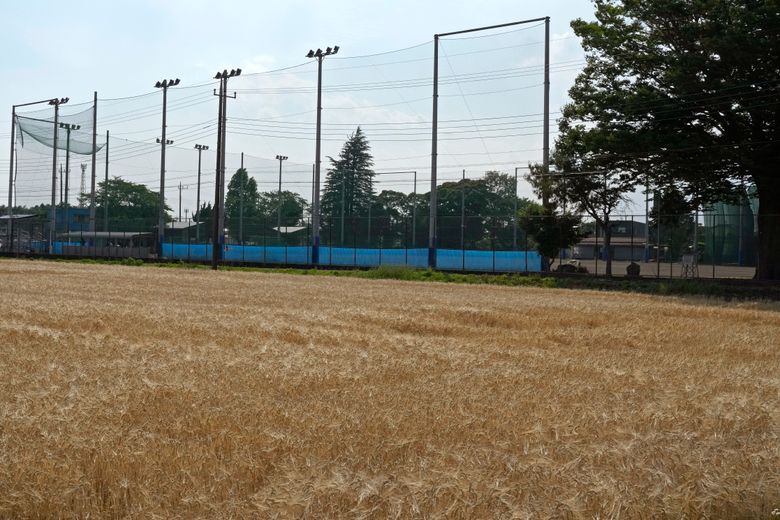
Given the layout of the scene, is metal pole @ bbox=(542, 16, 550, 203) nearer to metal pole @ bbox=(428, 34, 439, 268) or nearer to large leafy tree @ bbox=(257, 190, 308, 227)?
metal pole @ bbox=(428, 34, 439, 268)

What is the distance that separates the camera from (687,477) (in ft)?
14.0

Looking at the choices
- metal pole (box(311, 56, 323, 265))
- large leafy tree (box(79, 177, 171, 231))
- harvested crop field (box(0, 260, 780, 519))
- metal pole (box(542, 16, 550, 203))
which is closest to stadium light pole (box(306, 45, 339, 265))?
metal pole (box(311, 56, 323, 265))

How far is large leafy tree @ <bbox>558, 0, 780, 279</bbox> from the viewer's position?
2908 cm

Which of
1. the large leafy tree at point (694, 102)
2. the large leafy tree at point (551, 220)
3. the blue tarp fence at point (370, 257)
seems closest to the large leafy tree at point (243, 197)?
the blue tarp fence at point (370, 257)

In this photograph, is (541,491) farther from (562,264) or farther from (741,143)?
(562,264)

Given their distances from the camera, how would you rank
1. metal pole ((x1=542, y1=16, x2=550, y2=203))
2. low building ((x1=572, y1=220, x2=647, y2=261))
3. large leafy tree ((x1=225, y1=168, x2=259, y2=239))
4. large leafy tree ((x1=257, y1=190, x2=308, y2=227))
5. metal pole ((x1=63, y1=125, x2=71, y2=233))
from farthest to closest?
large leafy tree ((x1=225, y1=168, x2=259, y2=239)) → large leafy tree ((x1=257, y1=190, x2=308, y2=227)) → metal pole ((x1=63, y1=125, x2=71, y2=233)) → metal pole ((x1=542, y1=16, x2=550, y2=203)) → low building ((x1=572, y1=220, x2=647, y2=261))

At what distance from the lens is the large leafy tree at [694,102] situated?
95.4 ft

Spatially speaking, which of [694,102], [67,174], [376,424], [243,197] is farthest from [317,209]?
[376,424]

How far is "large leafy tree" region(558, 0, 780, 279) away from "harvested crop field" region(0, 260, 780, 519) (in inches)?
756

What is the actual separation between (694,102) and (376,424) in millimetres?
28301

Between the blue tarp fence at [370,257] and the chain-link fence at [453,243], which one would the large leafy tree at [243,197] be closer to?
the chain-link fence at [453,243]

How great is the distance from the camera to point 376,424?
5469mm

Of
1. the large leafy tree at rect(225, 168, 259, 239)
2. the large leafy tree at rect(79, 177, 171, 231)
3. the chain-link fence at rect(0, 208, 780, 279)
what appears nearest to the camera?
the chain-link fence at rect(0, 208, 780, 279)

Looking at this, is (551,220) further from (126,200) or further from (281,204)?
(126,200)
